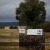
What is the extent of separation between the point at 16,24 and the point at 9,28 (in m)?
0.16

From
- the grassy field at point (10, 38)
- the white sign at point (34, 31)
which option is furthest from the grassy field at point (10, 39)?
the white sign at point (34, 31)

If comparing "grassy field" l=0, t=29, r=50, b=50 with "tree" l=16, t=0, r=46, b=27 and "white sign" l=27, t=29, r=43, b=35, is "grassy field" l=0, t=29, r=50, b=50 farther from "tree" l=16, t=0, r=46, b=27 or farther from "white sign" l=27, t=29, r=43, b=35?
"tree" l=16, t=0, r=46, b=27

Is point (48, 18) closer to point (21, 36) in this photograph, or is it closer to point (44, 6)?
point (44, 6)

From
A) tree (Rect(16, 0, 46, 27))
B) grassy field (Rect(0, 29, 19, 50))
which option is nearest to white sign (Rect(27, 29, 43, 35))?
tree (Rect(16, 0, 46, 27))

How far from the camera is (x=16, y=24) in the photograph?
11.5 feet

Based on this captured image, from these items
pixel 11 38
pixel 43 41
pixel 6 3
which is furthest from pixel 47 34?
pixel 6 3

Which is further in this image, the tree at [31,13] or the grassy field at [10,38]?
the grassy field at [10,38]

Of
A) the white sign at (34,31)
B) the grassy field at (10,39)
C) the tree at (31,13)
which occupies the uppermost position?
the tree at (31,13)

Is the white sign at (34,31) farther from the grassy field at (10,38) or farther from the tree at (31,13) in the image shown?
the grassy field at (10,38)

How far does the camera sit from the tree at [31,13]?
3408 millimetres

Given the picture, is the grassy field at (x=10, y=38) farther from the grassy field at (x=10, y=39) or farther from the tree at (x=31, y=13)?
the tree at (x=31, y=13)

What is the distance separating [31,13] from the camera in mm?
3453

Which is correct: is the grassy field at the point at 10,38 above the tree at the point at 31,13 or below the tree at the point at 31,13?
below

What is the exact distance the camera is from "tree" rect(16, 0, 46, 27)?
3408 mm
